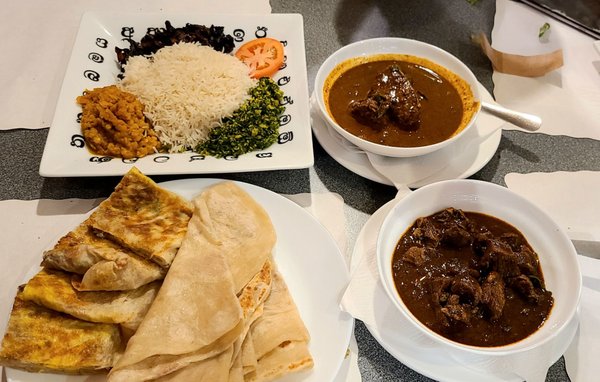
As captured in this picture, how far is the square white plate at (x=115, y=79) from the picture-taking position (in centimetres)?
222

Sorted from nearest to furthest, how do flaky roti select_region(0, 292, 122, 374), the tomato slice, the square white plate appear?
flaky roti select_region(0, 292, 122, 374), the square white plate, the tomato slice

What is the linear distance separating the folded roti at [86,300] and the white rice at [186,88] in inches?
35.7

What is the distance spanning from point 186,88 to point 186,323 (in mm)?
1430

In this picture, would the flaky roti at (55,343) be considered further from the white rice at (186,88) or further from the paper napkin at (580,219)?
the paper napkin at (580,219)

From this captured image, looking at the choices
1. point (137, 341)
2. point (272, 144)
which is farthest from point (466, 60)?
point (137, 341)

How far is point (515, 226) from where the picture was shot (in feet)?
6.52

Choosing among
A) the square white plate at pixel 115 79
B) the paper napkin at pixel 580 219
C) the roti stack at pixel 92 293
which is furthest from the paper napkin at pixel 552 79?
the roti stack at pixel 92 293

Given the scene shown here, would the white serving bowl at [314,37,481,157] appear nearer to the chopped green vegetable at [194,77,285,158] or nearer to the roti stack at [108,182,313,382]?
the chopped green vegetable at [194,77,285,158]

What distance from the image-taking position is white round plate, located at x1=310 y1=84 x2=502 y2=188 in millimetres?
2416

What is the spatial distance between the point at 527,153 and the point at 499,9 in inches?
59.8

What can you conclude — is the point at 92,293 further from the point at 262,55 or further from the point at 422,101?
the point at 422,101

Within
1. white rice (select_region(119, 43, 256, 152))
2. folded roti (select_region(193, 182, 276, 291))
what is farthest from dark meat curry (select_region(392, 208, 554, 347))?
white rice (select_region(119, 43, 256, 152))

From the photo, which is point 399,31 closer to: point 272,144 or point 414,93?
point 414,93

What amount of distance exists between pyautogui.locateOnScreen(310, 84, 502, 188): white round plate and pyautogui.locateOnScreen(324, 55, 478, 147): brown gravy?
0.10m
